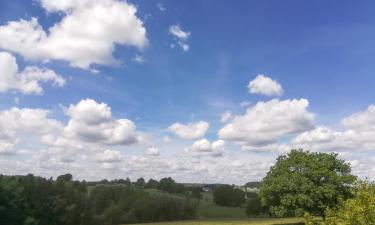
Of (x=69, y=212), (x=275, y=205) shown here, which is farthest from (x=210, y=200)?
(x=275, y=205)

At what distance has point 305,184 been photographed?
63.9 m

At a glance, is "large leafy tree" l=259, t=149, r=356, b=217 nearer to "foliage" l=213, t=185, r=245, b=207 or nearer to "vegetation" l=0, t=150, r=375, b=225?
"vegetation" l=0, t=150, r=375, b=225

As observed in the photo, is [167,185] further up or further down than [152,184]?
further down

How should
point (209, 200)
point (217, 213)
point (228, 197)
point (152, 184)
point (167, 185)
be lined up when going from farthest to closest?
point (152, 184)
point (209, 200)
point (167, 185)
point (228, 197)
point (217, 213)

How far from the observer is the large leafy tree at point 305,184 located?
209 ft

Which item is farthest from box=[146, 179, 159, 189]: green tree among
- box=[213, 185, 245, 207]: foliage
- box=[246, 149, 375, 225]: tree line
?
box=[246, 149, 375, 225]: tree line

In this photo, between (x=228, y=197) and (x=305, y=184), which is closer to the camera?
(x=305, y=184)

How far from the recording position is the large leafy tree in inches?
2507

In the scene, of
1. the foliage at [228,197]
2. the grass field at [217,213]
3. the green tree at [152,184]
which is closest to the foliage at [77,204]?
the grass field at [217,213]

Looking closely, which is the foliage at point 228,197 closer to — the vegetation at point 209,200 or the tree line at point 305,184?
the vegetation at point 209,200

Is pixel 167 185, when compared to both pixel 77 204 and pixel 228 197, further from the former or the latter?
pixel 77 204

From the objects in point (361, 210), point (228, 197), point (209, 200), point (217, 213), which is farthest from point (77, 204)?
point (361, 210)

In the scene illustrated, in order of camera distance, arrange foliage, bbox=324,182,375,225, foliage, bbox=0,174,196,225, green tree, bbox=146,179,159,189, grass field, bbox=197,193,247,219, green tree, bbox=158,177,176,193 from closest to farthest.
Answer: foliage, bbox=324,182,375,225 → foliage, bbox=0,174,196,225 → grass field, bbox=197,193,247,219 → green tree, bbox=158,177,176,193 → green tree, bbox=146,179,159,189

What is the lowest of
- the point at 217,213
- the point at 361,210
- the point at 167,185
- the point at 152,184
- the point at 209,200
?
the point at 361,210
